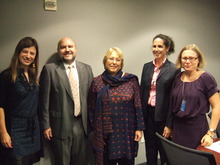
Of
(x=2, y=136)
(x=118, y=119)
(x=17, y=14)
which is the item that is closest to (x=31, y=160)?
(x=2, y=136)

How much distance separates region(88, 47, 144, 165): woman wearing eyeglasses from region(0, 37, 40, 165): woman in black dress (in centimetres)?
57

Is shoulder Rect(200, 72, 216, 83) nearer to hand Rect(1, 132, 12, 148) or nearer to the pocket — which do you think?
the pocket

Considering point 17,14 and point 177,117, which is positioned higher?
point 17,14

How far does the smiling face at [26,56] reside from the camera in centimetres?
172

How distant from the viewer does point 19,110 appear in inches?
64.7

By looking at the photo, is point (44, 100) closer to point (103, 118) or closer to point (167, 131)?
point (103, 118)

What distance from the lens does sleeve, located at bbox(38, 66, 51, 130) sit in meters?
1.87

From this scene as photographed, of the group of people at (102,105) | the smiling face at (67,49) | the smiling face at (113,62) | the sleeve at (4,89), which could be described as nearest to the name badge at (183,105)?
the group of people at (102,105)

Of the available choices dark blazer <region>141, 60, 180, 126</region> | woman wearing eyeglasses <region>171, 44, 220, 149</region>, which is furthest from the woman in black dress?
woman wearing eyeglasses <region>171, 44, 220, 149</region>

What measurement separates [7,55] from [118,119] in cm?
134

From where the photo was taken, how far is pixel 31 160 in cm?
183

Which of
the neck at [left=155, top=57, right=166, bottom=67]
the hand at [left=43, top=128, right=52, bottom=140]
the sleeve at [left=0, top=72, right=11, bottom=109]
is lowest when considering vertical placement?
the hand at [left=43, top=128, right=52, bottom=140]

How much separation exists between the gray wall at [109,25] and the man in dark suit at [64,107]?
347 mm

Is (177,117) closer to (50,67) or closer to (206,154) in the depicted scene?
(206,154)
